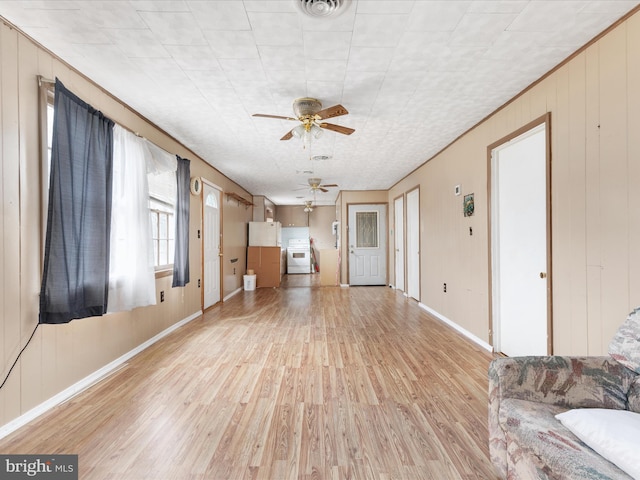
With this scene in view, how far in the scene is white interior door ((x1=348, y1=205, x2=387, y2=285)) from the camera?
7578mm

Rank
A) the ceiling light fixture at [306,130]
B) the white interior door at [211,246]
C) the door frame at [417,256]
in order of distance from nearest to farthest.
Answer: the ceiling light fixture at [306,130] → the white interior door at [211,246] → the door frame at [417,256]

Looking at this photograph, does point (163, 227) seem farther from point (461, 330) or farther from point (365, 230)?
point (365, 230)

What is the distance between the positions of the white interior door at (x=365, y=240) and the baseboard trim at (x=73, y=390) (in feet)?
16.1

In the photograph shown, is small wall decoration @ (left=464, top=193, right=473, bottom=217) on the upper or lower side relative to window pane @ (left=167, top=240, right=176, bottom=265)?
upper

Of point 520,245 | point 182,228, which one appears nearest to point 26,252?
point 182,228

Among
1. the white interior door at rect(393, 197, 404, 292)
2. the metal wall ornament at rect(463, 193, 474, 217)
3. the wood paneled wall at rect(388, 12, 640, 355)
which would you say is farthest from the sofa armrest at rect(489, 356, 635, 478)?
the white interior door at rect(393, 197, 404, 292)

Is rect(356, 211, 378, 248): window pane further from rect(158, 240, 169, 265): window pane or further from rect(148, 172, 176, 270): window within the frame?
rect(158, 240, 169, 265): window pane

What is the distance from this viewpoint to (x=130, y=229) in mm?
2812

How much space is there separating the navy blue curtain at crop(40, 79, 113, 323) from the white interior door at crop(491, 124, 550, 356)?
3.57 m

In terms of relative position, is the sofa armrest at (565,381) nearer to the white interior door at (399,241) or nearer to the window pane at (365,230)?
the white interior door at (399,241)

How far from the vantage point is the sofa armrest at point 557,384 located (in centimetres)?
137

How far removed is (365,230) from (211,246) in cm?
381

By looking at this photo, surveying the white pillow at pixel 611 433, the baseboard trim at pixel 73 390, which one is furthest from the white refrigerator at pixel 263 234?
the white pillow at pixel 611 433

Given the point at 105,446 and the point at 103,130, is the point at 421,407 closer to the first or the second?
the point at 105,446
